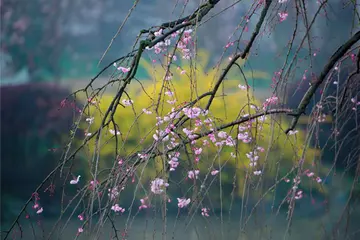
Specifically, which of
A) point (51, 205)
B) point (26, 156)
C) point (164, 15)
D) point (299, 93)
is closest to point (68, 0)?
point (164, 15)

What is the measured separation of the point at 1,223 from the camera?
3.54 metres

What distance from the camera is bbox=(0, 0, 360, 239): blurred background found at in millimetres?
3436

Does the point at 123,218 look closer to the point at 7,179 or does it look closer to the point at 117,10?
the point at 7,179

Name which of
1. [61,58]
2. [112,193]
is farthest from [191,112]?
[61,58]

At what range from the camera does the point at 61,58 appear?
3.48 metres

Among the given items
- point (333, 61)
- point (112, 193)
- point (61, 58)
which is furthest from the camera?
point (61, 58)

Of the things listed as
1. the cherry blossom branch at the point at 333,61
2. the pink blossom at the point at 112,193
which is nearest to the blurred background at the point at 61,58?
the cherry blossom branch at the point at 333,61

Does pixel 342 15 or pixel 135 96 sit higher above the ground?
pixel 342 15

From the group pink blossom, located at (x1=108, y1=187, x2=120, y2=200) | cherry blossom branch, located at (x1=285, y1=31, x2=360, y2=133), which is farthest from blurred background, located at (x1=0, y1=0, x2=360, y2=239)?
pink blossom, located at (x1=108, y1=187, x2=120, y2=200)

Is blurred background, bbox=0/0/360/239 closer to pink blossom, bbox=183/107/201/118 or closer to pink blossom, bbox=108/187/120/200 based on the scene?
pink blossom, bbox=183/107/201/118

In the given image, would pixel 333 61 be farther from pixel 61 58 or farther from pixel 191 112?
pixel 61 58

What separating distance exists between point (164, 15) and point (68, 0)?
59 centimetres

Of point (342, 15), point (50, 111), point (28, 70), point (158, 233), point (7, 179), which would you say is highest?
point (342, 15)

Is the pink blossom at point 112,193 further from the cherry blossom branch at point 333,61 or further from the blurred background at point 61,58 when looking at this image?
the blurred background at point 61,58
